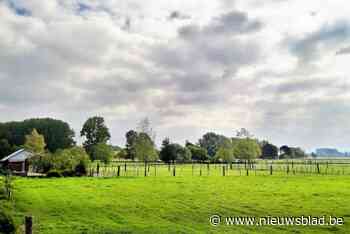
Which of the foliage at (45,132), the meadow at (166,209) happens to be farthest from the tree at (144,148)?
the meadow at (166,209)

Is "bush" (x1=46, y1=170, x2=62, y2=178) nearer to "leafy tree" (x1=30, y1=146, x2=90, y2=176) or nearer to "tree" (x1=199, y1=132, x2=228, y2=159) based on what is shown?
"leafy tree" (x1=30, y1=146, x2=90, y2=176)

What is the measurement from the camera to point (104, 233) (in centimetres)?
1341

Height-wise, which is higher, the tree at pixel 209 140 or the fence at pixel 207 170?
the tree at pixel 209 140

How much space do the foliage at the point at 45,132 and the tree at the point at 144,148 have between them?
1288 inches

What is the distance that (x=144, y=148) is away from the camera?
75.7 m

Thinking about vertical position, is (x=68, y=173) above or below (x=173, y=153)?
below

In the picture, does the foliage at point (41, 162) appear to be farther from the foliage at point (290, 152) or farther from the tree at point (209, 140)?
the foliage at point (290, 152)

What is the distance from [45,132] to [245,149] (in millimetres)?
55361

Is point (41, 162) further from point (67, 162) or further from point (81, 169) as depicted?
point (81, 169)

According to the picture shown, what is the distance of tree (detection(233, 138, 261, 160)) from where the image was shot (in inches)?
3679

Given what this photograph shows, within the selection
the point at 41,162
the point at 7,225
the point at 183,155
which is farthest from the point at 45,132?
the point at 7,225

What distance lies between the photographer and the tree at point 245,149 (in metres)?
93.4

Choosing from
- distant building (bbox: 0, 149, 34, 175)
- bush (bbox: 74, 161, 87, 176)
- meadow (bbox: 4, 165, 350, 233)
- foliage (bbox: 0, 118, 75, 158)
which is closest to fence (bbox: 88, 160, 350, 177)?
bush (bbox: 74, 161, 87, 176)

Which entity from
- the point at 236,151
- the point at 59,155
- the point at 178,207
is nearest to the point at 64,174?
the point at 59,155
